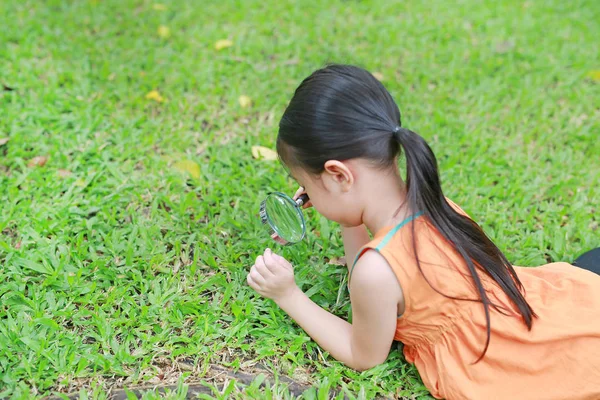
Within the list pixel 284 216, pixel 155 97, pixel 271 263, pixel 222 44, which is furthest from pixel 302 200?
pixel 222 44

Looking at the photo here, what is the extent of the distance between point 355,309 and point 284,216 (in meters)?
0.42

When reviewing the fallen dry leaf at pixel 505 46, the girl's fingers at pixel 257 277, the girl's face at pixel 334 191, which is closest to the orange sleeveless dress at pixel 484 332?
the girl's face at pixel 334 191

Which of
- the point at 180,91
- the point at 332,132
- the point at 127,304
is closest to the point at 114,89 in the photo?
the point at 180,91

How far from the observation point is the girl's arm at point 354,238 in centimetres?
200

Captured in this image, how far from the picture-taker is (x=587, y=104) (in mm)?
3217

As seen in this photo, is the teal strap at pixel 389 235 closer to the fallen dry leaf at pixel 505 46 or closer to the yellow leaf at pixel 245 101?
the yellow leaf at pixel 245 101

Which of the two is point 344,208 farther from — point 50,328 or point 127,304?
point 50,328

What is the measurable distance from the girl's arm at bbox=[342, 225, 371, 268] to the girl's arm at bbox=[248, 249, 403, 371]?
25 cm

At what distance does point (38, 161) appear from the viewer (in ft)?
8.30

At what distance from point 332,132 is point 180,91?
5.79 ft

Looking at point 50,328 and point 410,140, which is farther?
point 50,328

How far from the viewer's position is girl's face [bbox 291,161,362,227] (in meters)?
1.55

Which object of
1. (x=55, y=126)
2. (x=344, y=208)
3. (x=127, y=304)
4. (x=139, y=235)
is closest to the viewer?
(x=344, y=208)

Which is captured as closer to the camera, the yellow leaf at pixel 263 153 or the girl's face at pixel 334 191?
the girl's face at pixel 334 191
